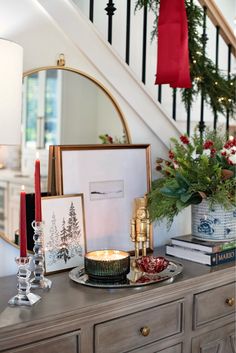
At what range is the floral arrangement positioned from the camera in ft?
5.39

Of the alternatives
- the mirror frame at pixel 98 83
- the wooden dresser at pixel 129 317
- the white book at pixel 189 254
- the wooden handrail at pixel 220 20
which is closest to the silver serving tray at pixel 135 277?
the wooden dresser at pixel 129 317

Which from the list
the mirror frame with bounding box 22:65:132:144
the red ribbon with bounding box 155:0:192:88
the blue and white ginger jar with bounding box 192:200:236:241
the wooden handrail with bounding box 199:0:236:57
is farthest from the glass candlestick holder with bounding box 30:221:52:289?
the wooden handrail with bounding box 199:0:236:57

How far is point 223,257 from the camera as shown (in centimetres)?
170

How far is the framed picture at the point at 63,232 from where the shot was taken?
1.52 meters

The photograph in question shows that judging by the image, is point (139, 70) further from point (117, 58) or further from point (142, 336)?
point (142, 336)

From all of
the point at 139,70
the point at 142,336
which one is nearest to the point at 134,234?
the point at 142,336

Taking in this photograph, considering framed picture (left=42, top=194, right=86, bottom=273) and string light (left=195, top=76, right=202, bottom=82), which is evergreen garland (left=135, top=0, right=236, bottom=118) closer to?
string light (left=195, top=76, right=202, bottom=82)

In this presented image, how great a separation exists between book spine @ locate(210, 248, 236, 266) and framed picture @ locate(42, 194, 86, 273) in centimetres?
47

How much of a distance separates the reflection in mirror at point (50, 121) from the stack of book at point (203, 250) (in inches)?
18.9

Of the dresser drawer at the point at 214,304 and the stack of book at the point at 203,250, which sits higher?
the stack of book at the point at 203,250

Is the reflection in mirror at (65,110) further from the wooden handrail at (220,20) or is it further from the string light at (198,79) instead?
the wooden handrail at (220,20)

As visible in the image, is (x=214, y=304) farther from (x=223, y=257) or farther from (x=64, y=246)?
(x=64, y=246)

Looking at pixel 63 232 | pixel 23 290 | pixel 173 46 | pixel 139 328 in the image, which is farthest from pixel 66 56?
pixel 139 328

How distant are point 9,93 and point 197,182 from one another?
758 millimetres
